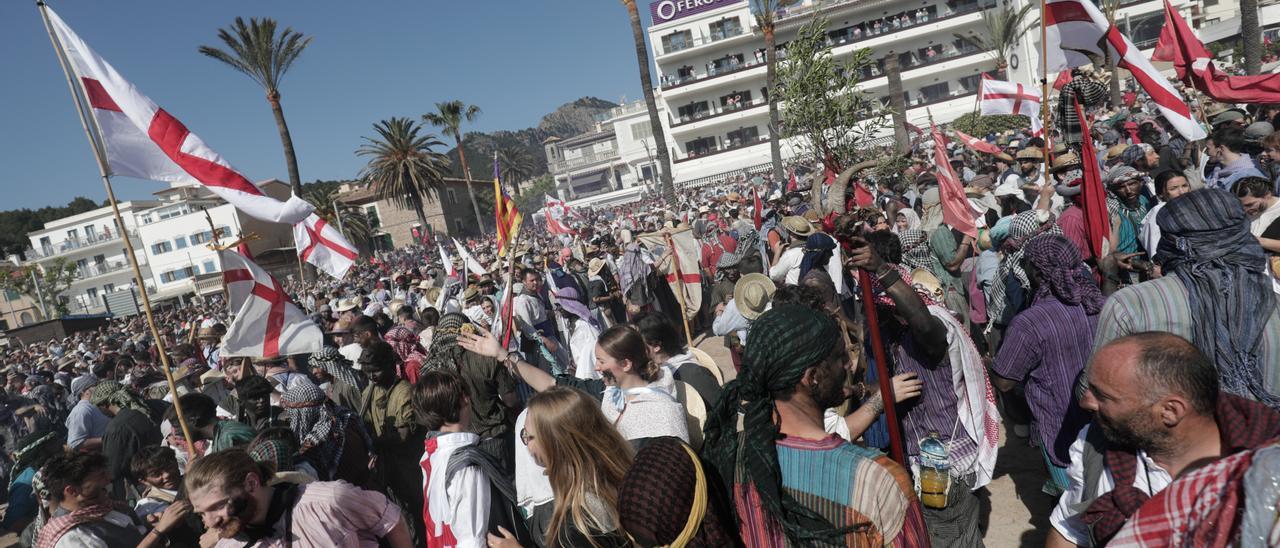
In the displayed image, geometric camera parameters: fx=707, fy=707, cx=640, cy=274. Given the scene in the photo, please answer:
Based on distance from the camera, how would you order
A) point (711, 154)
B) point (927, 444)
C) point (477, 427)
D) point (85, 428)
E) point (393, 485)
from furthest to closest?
point (711, 154) → point (85, 428) → point (393, 485) → point (477, 427) → point (927, 444)

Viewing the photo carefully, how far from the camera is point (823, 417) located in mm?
2031

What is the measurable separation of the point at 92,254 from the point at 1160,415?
94.3m

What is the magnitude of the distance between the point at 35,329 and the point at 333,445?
36.6 meters

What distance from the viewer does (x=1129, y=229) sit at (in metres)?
5.12

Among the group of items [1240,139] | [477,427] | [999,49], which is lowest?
[477,427]

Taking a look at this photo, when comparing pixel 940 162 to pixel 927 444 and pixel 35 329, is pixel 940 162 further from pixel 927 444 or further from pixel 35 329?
pixel 35 329

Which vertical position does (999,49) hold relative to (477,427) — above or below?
above

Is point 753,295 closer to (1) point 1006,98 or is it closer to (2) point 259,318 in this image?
(2) point 259,318

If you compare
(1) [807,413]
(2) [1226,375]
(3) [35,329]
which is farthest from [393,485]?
(3) [35,329]

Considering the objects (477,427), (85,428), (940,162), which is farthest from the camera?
(940,162)

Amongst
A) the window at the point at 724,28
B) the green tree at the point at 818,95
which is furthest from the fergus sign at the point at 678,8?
the green tree at the point at 818,95

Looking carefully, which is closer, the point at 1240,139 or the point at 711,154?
the point at 1240,139

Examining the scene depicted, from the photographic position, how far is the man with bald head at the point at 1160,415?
1.70 m

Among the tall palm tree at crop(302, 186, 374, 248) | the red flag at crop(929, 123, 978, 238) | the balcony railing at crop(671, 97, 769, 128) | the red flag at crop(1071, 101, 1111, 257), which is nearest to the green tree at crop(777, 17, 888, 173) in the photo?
the red flag at crop(929, 123, 978, 238)
